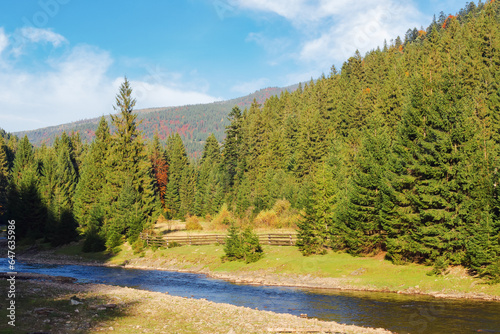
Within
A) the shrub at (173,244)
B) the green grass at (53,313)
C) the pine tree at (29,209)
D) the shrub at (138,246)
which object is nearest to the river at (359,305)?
the green grass at (53,313)

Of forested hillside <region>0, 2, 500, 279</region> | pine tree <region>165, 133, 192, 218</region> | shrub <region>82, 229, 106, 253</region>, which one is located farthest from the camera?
pine tree <region>165, 133, 192, 218</region>

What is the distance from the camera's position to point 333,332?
15.3 m

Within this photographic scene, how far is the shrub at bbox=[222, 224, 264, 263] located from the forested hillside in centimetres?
468

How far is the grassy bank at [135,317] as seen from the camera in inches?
555

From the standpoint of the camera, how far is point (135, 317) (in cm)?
1647

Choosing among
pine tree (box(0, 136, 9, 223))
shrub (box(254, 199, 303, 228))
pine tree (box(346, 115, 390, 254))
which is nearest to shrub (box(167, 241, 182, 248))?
shrub (box(254, 199, 303, 228))

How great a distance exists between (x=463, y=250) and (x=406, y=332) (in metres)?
13.7

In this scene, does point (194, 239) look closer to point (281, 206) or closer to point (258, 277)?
point (281, 206)

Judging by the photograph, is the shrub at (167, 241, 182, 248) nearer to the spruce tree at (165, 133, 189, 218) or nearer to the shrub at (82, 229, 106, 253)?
the shrub at (82, 229, 106, 253)

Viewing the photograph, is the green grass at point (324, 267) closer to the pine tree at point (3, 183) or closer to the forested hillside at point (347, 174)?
the forested hillside at point (347, 174)

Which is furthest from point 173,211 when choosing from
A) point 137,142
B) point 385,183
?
point 385,183

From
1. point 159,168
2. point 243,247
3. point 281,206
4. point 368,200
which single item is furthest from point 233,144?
point 368,200

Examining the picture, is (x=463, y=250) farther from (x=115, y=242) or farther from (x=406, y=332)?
(x=115, y=242)

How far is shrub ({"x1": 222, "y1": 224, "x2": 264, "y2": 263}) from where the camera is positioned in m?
38.0
